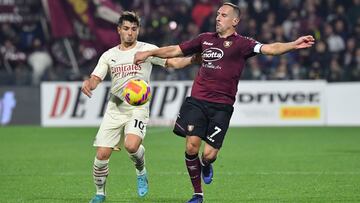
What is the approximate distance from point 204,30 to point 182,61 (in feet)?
46.2

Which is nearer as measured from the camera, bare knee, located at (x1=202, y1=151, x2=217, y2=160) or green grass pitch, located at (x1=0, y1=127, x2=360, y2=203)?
bare knee, located at (x1=202, y1=151, x2=217, y2=160)

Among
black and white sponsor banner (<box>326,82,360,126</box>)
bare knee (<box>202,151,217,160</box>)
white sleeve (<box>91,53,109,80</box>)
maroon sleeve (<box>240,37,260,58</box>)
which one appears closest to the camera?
maroon sleeve (<box>240,37,260,58</box>)

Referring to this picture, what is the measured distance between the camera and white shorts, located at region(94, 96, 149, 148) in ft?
34.3

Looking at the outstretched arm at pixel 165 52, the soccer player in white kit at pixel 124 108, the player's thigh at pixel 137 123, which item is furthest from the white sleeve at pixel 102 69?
the outstretched arm at pixel 165 52

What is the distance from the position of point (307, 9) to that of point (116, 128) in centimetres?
1551

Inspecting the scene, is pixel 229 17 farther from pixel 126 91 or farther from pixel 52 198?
pixel 52 198

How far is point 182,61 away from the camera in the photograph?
10.7 metres

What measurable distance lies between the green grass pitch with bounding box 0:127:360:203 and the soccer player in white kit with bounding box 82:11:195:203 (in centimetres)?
43

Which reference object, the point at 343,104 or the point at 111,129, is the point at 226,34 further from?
the point at 343,104

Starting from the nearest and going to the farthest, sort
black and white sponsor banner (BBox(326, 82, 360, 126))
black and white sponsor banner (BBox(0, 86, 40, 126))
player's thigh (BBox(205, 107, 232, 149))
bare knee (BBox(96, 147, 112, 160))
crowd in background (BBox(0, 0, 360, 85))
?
1. player's thigh (BBox(205, 107, 232, 149))
2. bare knee (BBox(96, 147, 112, 160))
3. black and white sponsor banner (BBox(326, 82, 360, 126))
4. crowd in background (BBox(0, 0, 360, 85))
5. black and white sponsor banner (BBox(0, 86, 40, 126))

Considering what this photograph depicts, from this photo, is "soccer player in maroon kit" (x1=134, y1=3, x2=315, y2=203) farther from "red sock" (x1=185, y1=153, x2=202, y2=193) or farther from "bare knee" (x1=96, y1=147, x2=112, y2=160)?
"bare knee" (x1=96, y1=147, x2=112, y2=160)

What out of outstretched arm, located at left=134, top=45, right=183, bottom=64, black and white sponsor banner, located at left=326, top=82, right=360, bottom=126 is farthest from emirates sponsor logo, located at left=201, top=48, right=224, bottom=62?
black and white sponsor banner, located at left=326, top=82, right=360, bottom=126

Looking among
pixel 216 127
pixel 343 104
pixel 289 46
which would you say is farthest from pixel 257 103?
pixel 289 46

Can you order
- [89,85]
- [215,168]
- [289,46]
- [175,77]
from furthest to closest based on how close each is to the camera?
[175,77] → [215,168] → [89,85] → [289,46]
